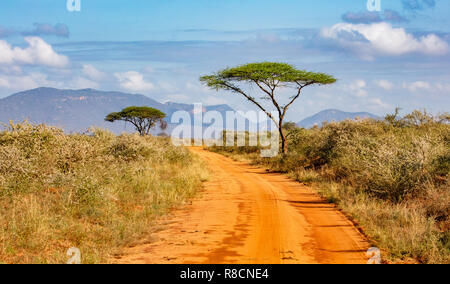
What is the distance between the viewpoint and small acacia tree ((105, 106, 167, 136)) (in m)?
54.1

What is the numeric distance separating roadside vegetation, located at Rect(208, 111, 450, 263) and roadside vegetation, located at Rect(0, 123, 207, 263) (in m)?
5.00

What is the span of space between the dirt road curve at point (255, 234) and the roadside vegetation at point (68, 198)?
2.47 feet

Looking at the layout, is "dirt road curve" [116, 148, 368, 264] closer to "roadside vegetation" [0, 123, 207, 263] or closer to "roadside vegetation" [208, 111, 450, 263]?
"roadside vegetation" [208, 111, 450, 263]

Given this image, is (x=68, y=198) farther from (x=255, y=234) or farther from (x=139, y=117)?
(x=139, y=117)

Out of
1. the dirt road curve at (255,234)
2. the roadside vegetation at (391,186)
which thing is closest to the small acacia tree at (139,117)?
the roadside vegetation at (391,186)

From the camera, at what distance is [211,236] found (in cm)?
808

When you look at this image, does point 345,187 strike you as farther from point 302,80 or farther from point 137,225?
point 302,80

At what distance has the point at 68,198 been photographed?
9.23 metres

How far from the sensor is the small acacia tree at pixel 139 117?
54094 millimetres

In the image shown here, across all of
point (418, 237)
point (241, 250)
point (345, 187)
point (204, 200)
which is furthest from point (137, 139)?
point (418, 237)

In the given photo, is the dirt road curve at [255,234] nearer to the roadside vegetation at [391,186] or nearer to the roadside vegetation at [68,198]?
the roadside vegetation at [391,186]

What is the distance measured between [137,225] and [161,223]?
0.80 m

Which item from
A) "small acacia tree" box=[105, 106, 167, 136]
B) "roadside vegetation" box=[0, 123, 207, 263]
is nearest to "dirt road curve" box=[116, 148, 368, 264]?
"roadside vegetation" box=[0, 123, 207, 263]

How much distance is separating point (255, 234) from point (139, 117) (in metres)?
48.9
